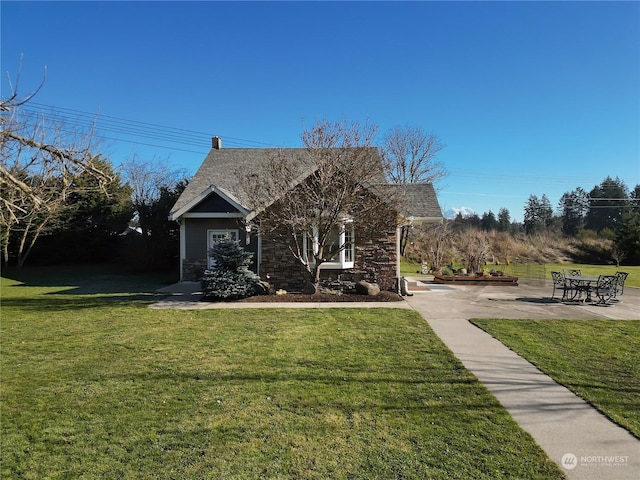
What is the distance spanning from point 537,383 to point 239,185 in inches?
512

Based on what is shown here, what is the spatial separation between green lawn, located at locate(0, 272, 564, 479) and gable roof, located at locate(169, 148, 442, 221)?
703 centimetres

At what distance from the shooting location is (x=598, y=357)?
6.14m

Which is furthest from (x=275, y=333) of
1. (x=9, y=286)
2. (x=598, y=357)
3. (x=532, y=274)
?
(x=532, y=274)

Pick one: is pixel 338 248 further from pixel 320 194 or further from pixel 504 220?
pixel 504 220

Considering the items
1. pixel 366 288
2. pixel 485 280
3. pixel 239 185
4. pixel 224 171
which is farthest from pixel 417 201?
pixel 224 171

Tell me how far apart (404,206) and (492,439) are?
381 inches

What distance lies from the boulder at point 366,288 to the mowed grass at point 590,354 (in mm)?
4247

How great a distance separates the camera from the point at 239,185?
15.4 m

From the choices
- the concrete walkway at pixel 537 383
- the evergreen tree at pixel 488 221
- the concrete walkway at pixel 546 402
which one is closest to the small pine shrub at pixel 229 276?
the concrete walkway at pixel 537 383

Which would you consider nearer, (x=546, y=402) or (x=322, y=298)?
(x=546, y=402)

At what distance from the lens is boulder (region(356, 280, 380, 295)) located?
12516 mm

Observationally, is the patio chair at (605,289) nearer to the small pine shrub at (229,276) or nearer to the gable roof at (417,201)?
the gable roof at (417,201)

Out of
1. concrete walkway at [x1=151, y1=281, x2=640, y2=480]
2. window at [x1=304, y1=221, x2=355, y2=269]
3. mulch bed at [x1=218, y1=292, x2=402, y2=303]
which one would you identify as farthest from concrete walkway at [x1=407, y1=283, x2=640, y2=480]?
window at [x1=304, y1=221, x2=355, y2=269]

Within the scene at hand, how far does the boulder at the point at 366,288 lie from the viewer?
12516 millimetres
